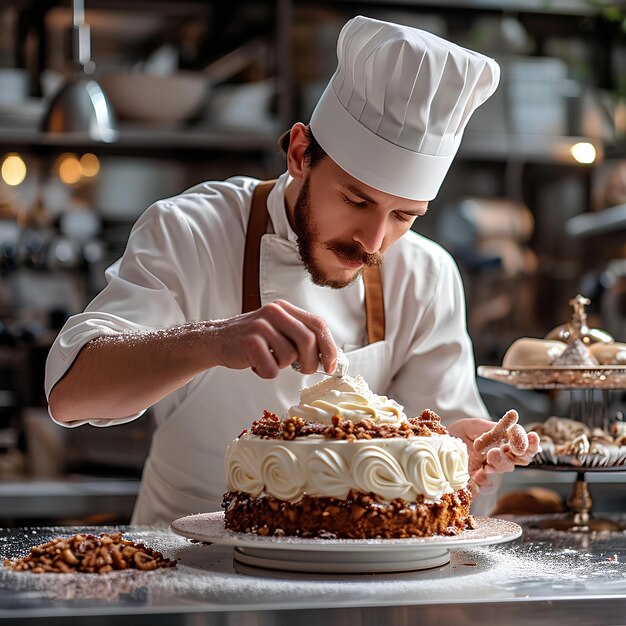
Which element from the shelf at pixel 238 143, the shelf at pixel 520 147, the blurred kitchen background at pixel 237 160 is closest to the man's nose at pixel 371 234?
the blurred kitchen background at pixel 237 160

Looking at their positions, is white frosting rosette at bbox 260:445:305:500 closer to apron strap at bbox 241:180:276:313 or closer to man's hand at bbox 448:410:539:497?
man's hand at bbox 448:410:539:497

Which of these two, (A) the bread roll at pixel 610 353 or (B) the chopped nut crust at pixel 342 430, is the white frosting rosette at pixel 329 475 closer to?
(B) the chopped nut crust at pixel 342 430

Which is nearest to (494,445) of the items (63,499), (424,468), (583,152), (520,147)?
(424,468)

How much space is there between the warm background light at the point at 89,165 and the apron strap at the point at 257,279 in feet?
A: 7.00

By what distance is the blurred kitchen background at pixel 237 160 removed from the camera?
12.0 feet

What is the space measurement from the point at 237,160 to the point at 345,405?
272cm

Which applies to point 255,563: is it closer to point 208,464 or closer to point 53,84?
point 208,464

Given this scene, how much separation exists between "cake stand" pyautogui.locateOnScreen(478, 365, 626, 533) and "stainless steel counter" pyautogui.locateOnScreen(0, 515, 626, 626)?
343mm

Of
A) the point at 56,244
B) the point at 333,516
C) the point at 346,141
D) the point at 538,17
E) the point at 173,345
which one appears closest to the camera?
the point at 333,516

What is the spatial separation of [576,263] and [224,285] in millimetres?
2721

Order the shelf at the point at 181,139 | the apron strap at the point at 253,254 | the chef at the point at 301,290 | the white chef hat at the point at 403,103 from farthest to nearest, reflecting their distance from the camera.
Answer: the shelf at the point at 181,139 → the apron strap at the point at 253,254 → the white chef hat at the point at 403,103 → the chef at the point at 301,290

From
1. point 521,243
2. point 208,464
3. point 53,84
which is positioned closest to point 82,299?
point 53,84

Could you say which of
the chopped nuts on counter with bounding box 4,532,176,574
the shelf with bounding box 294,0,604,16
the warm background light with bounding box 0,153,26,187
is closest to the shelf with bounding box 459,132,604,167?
the shelf with bounding box 294,0,604,16

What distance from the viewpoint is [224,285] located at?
1899 mm
